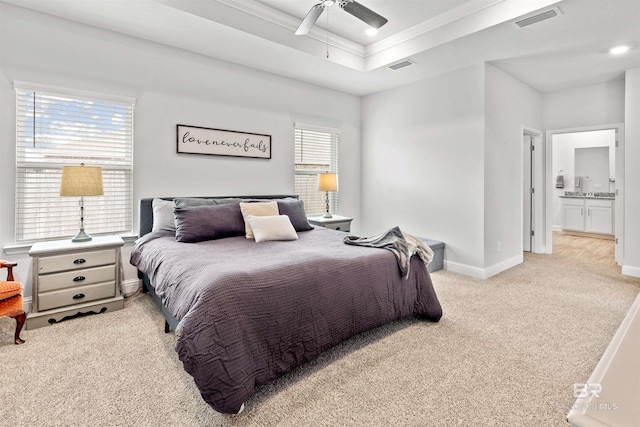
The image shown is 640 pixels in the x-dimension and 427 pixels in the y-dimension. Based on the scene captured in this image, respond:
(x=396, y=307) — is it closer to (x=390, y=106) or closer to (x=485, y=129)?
(x=485, y=129)

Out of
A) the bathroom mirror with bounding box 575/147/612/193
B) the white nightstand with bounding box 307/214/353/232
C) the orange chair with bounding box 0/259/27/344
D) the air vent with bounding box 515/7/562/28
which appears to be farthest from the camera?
the bathroom mirror with bounding box 575/147/612/193

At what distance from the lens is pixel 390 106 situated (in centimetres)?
509

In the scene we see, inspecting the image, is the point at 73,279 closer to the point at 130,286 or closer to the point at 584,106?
the point at 130,286

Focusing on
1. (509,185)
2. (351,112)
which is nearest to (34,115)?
(351,112)

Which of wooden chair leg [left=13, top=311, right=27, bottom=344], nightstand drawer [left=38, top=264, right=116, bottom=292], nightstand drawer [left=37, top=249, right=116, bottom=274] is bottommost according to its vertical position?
wooden chair leg [left=13, top=311, right=27, bottom=344]

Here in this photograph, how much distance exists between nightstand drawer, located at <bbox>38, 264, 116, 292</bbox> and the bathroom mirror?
364 inches

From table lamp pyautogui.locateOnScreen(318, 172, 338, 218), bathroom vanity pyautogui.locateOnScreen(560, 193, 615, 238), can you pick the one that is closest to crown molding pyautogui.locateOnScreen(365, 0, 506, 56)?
table lamp pyautogui.locateOnScreen(318, 172, 338, 218)

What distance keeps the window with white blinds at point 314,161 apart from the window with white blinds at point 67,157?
7.23 feet

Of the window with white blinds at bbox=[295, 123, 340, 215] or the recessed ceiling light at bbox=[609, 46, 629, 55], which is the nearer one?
the recessed ceiling light at bbox=[609, 46, 629, 55]

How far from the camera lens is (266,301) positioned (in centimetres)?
183

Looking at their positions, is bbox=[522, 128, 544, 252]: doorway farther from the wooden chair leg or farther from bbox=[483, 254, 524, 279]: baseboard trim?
→ the wooden chair leg

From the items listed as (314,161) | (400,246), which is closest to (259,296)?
(400,246)

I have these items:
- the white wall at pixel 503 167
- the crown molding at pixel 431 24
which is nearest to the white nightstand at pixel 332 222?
the white wall at pixel 503 167

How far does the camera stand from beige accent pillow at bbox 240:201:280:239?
334 cm
